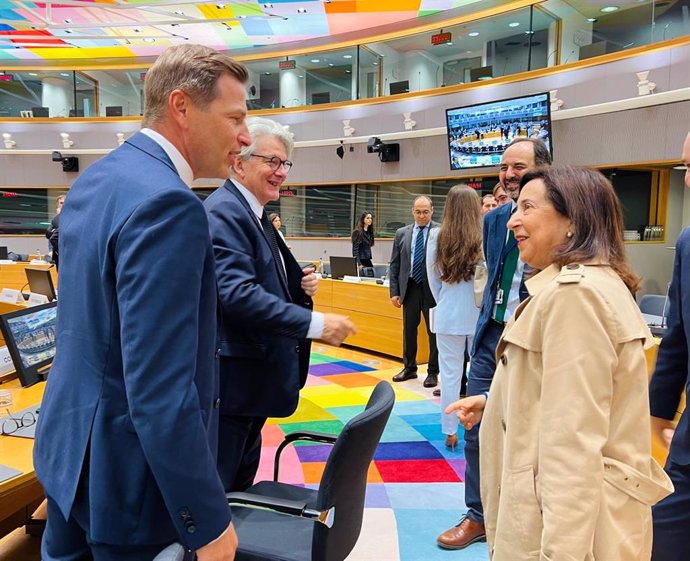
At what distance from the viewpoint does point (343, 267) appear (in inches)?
298

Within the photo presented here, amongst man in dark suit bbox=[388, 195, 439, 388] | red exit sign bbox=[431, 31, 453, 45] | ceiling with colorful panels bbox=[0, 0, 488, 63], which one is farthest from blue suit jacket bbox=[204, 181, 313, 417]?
ceiling with colorful panels bbox=[0, 0, 488, 63]

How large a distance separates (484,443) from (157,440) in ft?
3.06

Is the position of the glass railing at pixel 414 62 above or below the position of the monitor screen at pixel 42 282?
above

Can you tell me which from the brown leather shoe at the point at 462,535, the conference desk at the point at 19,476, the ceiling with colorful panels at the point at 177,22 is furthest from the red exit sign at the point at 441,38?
the conference desk at the point at 19,476

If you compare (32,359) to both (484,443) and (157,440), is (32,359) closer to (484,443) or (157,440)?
(157,440)

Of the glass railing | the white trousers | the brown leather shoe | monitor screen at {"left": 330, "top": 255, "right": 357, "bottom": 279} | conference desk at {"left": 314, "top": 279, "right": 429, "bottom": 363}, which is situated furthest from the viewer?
the glass railing

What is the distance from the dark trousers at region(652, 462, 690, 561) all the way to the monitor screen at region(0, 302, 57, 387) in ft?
8.27

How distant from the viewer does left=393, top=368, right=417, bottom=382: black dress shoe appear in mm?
5680

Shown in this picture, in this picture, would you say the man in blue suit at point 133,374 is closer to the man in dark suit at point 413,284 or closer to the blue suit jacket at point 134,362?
the blue suit jacket at point 134,362

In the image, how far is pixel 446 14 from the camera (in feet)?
34.3

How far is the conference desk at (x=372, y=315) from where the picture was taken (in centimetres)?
639

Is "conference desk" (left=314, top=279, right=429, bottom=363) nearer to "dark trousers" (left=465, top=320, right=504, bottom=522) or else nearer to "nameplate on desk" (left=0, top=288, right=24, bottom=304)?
"nameplate on desk" (left=0, top=288, right=24, bottom=304)

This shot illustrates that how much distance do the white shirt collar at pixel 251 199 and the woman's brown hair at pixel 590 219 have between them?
1.20 metres

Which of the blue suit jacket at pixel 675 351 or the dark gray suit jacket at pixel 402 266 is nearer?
the blue suit jacket at pixel 675 351
